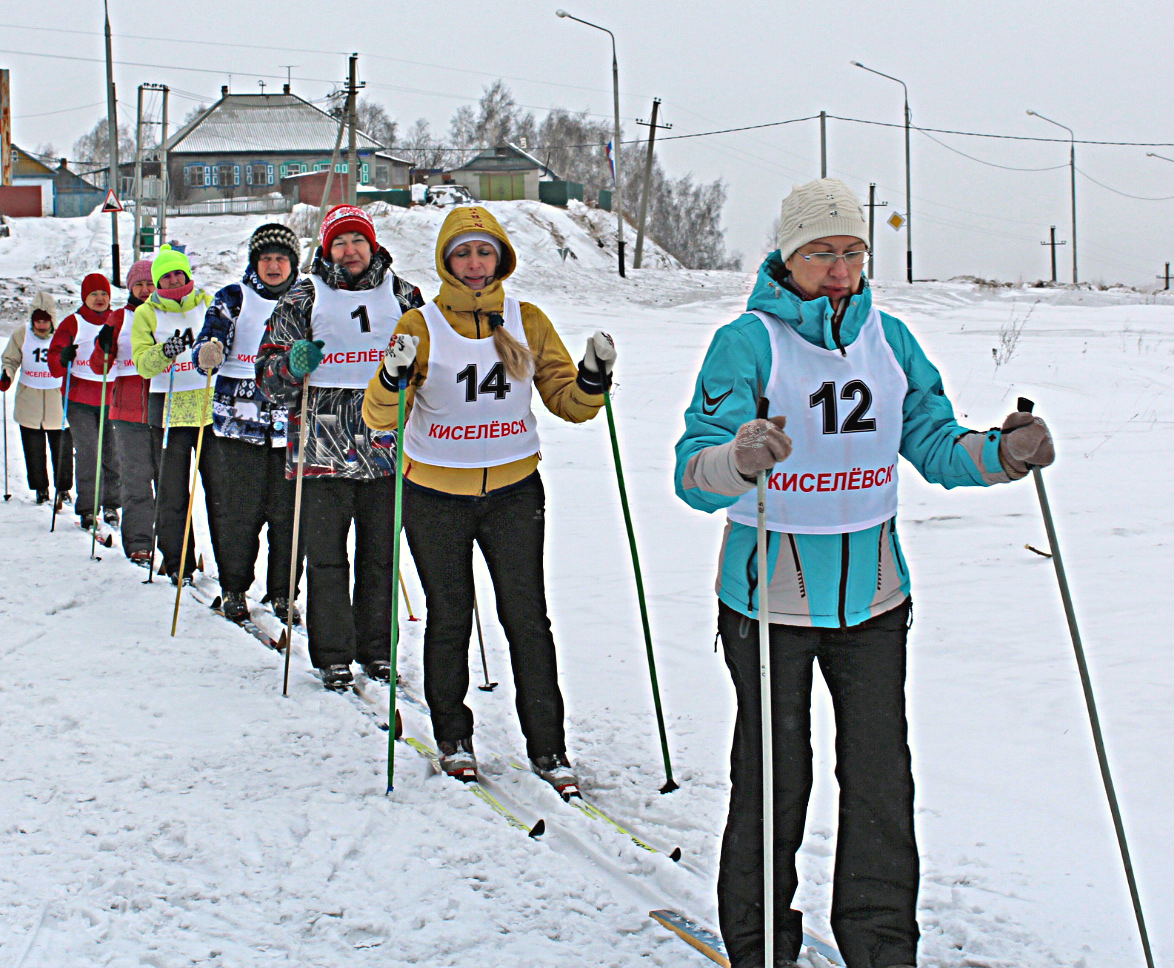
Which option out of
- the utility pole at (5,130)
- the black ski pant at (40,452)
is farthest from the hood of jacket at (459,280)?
the utility pole at (5,130)

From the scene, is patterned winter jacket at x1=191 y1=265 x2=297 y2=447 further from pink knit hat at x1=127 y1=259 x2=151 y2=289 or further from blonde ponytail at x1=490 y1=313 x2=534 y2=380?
blonde ponytail at x1=490 y1=313 x2=534 y2=380

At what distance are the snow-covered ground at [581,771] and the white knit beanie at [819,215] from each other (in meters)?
1.70

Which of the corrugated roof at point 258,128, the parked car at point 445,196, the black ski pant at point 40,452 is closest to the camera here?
the black ski pant at point 40,452

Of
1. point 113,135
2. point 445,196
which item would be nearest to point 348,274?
point 113,135

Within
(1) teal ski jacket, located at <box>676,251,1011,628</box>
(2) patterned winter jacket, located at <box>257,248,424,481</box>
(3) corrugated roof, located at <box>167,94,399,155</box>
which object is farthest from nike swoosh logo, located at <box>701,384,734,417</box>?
(3) corrugated roof, located at <box>167,94,399,155</box>

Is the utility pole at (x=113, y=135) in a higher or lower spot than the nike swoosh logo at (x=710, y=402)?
higher

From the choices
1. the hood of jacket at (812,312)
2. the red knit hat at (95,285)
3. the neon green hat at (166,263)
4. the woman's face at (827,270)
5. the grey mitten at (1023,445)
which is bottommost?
the grey mitten at (1023,445)

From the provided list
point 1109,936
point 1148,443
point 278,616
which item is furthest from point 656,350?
point 1109,936

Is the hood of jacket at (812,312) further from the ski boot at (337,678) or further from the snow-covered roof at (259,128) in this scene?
the snow-covered roof at (259,128)

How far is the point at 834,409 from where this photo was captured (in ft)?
8.50

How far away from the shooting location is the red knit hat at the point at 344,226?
5039 millimetres

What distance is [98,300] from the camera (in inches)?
364

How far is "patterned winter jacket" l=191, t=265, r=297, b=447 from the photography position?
19.9ft

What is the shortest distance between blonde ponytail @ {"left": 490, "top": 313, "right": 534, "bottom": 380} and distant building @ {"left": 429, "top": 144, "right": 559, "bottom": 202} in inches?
1807
